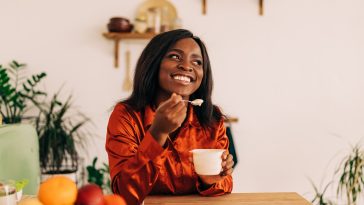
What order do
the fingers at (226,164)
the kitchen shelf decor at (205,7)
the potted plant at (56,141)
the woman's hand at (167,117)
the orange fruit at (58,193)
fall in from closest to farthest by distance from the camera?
the orange fruit at (58,193), the woman's hand at (167,117), the fingers at (226,164), the potted plant at (56,141), the kitchen shelf decor at (205,7)

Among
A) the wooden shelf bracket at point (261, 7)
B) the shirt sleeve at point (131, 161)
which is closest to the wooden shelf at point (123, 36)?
the wooden shelf bracket at point (261, 7)

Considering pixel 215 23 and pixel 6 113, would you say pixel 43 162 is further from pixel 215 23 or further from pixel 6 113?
pixel 215 23

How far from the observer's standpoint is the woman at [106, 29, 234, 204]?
112cm

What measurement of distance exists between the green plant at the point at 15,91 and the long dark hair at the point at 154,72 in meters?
1.68

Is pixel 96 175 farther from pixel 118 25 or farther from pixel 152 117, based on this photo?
pixel 152 117

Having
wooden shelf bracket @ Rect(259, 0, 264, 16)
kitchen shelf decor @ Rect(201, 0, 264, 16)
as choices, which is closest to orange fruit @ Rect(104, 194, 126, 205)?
kitchen shelf decor @ Rect(201, 0, 264, 16)

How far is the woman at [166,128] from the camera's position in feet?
3.66

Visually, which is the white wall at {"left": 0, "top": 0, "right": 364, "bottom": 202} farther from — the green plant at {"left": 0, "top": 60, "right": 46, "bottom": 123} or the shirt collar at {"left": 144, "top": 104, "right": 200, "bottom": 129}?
the shirt collar at {"left": 144, "top": 104, "right": 200, "bottom": 129}

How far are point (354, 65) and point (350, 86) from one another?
0.17 meters

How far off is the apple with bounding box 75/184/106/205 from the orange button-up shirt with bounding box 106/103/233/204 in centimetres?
29

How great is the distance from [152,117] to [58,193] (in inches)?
24.7

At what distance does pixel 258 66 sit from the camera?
3.10m

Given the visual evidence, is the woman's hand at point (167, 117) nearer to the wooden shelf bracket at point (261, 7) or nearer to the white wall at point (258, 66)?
the white wall at point (258, 66)

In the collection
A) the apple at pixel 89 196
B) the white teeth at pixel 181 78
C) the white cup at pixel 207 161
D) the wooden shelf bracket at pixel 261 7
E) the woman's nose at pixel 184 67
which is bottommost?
the white cup at pixel 207 161
